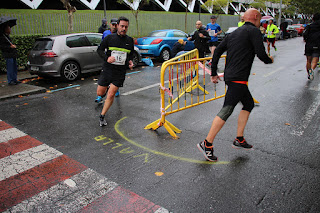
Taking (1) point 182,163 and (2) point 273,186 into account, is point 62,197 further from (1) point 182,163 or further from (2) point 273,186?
(2) point 273,186

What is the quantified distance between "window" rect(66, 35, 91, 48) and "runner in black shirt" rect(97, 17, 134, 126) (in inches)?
185

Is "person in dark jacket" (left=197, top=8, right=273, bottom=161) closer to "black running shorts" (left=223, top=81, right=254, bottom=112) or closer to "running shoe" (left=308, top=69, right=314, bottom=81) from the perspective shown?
"black running shorts" (left=223, top=81, right=254, bottom=112)

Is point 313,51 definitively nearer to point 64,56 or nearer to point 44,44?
point 64,56

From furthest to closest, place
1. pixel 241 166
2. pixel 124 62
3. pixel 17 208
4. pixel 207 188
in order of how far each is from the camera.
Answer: pixel 124 62 < pixel 241 166 < pixel 207 188 < pixel 17 208

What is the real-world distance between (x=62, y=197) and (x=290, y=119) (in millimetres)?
4447

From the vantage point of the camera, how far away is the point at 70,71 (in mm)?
9219

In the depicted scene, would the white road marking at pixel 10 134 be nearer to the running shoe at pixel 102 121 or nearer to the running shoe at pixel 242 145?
the running shoe at pixel 102 121

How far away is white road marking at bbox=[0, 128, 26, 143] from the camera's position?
4.62 m

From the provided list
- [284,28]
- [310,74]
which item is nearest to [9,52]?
[310,74]

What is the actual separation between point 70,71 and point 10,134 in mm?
4764

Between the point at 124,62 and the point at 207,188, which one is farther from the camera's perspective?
the point at 124,62

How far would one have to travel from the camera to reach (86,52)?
31.6ft

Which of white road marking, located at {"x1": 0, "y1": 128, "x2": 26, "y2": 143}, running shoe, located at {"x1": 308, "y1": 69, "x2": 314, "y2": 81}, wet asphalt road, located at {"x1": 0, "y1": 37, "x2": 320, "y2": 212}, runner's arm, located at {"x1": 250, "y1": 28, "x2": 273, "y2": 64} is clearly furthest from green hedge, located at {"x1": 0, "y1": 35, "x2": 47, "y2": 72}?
running shoe, located at {"x1": 308, "y1": 69, "x2": 314, "y2": 81}

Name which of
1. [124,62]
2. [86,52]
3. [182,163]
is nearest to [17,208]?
[182,163]
